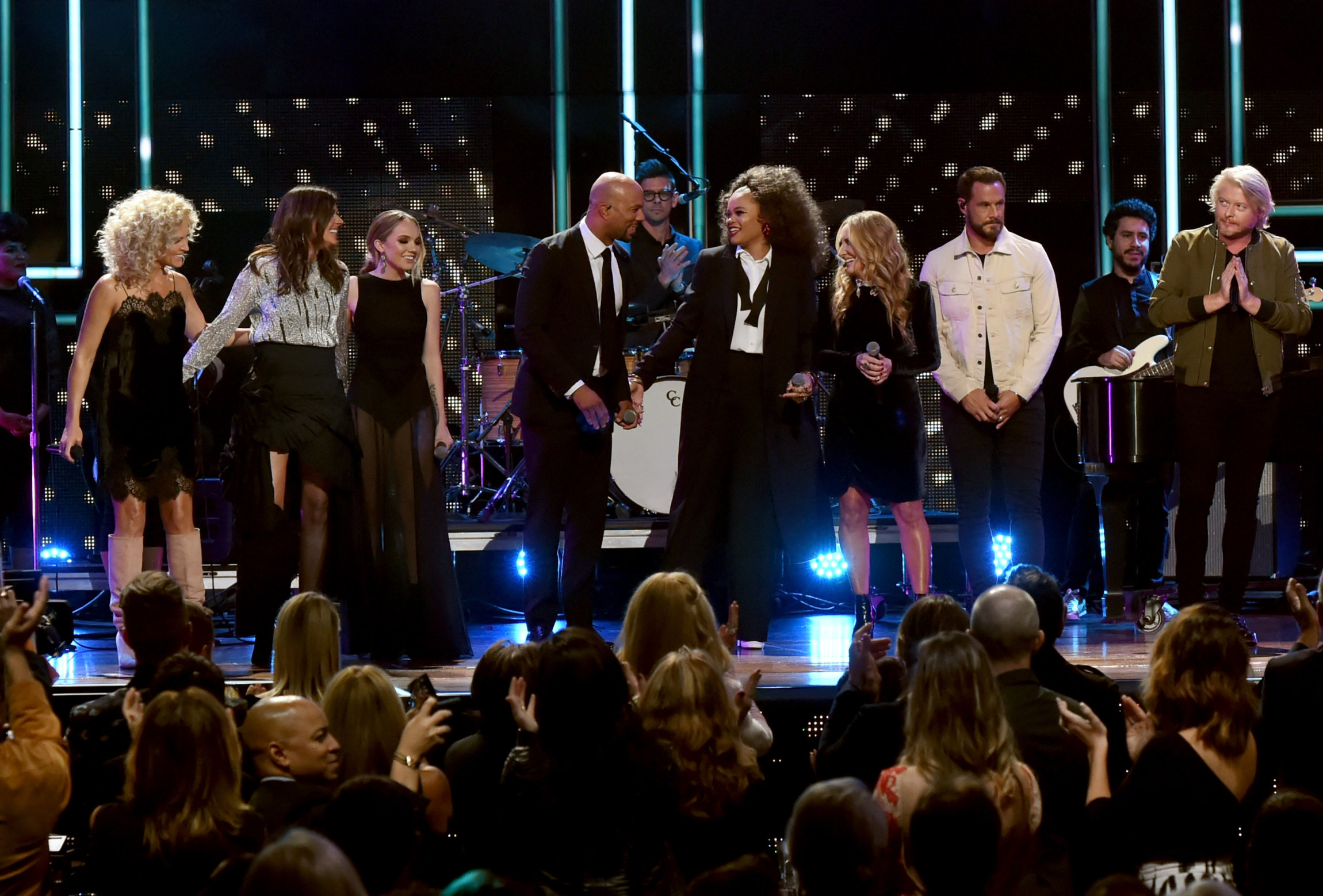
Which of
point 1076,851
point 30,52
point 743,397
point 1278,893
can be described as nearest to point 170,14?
point 30,52

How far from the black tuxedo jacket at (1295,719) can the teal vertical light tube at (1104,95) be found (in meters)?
5.92

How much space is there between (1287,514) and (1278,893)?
6.13 meters

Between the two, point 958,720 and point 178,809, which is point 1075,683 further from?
point 178,809

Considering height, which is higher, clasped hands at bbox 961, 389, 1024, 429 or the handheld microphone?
the handheld microphone

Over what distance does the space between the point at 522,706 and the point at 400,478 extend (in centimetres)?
242

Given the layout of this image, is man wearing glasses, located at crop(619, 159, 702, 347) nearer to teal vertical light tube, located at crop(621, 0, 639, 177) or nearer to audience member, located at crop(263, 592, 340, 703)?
teal vertical light tube, located at crop(621, 0, 639, 177)

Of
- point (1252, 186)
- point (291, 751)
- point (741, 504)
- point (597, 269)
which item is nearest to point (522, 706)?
point (291, 751)

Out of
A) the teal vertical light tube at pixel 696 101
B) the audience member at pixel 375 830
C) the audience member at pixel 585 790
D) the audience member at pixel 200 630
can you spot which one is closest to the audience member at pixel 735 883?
the audience member at pixel 585 790

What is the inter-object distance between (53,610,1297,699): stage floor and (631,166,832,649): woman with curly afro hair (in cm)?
38

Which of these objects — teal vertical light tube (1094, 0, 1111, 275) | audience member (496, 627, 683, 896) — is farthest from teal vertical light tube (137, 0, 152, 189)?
audience member (496, 627, 683, 896)

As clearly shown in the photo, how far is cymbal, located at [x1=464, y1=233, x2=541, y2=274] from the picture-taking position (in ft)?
27.2

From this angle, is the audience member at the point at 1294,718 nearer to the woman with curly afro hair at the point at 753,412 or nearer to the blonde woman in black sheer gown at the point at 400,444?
the woman with curly afro hair at the point at 753,412

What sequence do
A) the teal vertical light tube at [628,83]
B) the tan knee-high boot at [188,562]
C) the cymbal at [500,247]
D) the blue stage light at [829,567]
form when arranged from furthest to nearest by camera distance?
the teal vertical light tube at [628,83] → the cymbal at [500,247] → the blue stage light at [829,567] → the tan knee-high boot at [188,562]

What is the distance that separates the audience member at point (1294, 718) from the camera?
147 inches
